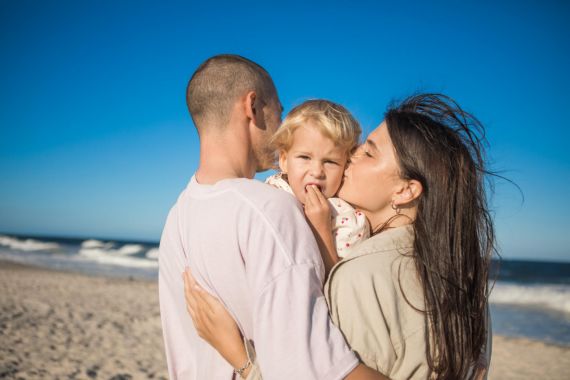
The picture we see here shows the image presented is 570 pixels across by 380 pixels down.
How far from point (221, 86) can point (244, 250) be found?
1.08m

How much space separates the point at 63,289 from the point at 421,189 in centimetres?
1620

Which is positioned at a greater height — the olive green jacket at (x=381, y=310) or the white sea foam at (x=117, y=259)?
the olive green jacket at (x=381, y=310)

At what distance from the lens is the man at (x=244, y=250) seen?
159 cm

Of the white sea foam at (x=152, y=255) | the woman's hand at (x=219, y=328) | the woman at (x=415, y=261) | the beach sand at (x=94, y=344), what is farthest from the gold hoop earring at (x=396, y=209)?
the white sea foam at (x=152, y=255)

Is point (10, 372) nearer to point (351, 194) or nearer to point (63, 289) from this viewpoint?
point (351, 194)

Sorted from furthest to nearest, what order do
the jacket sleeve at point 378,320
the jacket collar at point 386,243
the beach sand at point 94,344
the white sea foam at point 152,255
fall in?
the white sea foam at point 152,255 < the beach sand at point 94,344 < the jacket collar at point 386,243 < the jacket sleeve at point 378,320

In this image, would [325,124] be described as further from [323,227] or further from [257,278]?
[257,278]

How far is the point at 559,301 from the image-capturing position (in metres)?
18.2

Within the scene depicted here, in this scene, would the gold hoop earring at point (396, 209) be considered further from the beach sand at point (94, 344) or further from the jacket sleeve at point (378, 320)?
the beach sand at point (94, 344)

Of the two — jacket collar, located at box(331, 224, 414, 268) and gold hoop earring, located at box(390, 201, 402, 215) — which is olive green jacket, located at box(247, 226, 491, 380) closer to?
jacket collar, located at box(331, 224, 414, 268)

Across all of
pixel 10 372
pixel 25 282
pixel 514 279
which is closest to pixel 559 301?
pixel 514 279

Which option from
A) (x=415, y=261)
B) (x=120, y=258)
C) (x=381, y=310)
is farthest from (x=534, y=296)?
(x=120, y=258)

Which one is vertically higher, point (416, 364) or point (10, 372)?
point (416, 364)

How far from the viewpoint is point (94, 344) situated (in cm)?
876
